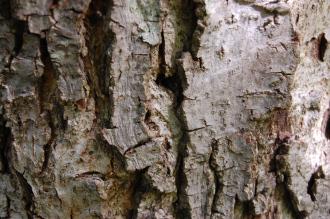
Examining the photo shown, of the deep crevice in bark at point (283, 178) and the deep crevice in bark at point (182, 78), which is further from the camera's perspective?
the deep crevice in bark at point (283, 178)

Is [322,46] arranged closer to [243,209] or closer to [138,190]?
[243,209]

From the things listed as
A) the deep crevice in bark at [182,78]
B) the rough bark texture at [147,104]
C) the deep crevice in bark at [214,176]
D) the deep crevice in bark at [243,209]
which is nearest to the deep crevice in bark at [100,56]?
the rough bark texture at [147,104]

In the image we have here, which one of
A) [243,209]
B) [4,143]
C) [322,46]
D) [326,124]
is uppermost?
[322,46]

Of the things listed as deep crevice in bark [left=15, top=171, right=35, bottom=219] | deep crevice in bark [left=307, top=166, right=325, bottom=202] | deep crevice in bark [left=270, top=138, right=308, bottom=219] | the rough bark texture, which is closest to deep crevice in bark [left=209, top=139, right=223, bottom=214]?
the rough bark texture

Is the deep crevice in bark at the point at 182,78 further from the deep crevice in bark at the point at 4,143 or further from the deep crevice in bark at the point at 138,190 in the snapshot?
the deep crevice in bark at the point at 4,143

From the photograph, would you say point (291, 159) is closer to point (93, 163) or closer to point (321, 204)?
point (321, 204)

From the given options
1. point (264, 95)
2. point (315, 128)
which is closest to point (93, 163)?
point (264, 95)

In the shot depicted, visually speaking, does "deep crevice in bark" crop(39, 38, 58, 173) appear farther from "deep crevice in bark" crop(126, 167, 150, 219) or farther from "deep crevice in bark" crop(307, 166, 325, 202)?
"deep crevice in bark" crop(307, 166, 325, 202)

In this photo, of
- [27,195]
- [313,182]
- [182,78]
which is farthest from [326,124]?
[27,195]
